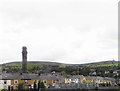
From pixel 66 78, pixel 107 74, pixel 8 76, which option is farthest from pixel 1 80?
pixel 107 74

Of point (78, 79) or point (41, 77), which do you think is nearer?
point (41, 77)

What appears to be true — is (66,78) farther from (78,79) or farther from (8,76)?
(8,76)

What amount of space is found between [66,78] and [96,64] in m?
80.9

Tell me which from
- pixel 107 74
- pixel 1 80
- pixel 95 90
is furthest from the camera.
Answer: pixel 107 74

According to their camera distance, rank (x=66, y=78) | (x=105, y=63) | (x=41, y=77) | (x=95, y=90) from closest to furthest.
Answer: (x=95, y=90) < (x=41, y=77) < (x=66, y=78) < (x=105, y=63)

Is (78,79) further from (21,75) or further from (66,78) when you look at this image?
(21,75)

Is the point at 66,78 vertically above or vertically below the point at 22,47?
→ below

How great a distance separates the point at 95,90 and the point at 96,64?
131051 mm

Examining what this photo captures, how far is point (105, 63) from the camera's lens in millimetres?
174500

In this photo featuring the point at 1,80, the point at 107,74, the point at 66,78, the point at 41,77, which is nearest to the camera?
the point at 1,80

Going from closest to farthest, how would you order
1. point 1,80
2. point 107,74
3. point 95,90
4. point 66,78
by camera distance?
point 95,90 < point 1,80 < point 66,78 < point 107,74

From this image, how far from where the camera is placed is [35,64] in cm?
17712

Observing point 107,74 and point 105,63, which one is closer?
point 107,74

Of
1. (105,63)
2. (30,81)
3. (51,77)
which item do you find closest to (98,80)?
(51,77)
